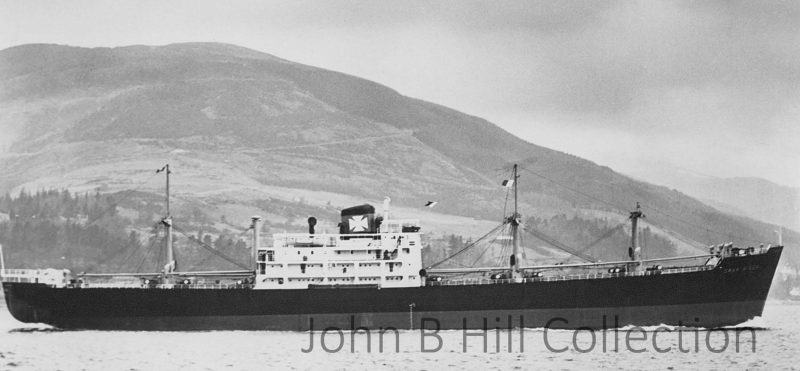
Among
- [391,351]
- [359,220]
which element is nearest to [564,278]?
[359,220]

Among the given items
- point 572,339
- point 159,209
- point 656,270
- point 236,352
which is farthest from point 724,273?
point 159,209

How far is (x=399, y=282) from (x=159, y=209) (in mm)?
128158

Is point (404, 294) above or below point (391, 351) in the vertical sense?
above

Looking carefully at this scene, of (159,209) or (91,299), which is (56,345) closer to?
(91,299)

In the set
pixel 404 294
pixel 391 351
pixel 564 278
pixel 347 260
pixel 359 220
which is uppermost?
pixel 359 220

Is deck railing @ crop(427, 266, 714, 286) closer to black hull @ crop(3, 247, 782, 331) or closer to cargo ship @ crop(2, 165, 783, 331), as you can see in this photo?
cargo ship @ crop(2, 165, 783, 331)

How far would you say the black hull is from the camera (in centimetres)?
5831

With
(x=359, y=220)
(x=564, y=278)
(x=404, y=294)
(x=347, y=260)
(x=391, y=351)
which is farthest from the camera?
(x=359, y=220)

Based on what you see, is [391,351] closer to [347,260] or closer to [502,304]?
[347,260]

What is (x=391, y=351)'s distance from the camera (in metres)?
47.7

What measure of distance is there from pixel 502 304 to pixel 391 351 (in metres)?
13.3

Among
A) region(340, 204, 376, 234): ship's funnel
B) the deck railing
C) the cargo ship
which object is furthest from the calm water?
region(340, 204, 376, 234): ship's funnel

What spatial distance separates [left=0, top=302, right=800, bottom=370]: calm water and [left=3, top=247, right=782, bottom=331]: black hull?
1.37m

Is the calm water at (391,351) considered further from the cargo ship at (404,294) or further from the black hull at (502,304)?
the cargo ship at (404,294)
